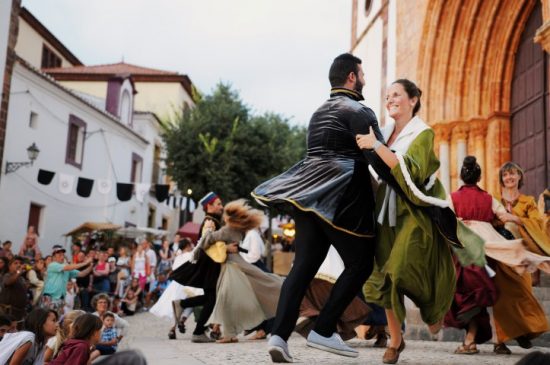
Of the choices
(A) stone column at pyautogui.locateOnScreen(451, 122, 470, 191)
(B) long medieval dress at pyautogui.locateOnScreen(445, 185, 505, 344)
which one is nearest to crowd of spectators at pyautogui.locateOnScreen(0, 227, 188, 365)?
(B) long medieval dress at pyautogui.locateOnScreen(445, 185, 505, 344)

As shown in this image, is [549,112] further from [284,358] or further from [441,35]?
[284,358]

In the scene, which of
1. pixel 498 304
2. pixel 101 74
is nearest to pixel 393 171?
pixel 498 304

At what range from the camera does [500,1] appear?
41.5 feet

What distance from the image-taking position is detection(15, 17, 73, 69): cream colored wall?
31828mm

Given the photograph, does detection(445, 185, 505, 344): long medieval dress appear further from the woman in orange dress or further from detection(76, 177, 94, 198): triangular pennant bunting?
detection(76, 177, 94, 198): triangular pennant bunting

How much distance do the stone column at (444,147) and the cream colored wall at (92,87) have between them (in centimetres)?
2578

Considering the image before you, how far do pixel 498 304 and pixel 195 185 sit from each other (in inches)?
1053

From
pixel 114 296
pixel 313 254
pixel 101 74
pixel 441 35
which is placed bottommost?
pixel 114 296

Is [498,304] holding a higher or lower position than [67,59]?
lower

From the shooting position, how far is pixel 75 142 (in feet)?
90.3

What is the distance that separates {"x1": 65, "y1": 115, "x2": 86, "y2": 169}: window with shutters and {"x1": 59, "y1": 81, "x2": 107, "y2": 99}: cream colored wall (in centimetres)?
803

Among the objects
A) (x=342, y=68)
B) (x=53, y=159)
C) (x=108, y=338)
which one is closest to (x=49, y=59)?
(x=53, y=159)

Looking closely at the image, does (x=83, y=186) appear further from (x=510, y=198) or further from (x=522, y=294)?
(x=522, y=294)

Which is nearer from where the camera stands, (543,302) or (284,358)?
(284,358)
